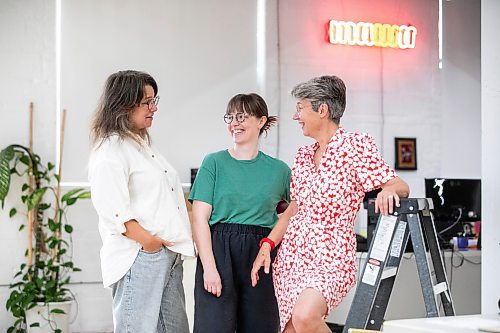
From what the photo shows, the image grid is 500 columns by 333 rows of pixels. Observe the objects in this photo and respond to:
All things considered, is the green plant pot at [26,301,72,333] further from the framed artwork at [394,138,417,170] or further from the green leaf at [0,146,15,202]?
Answer: the framed artwork at [394,138,417,170]

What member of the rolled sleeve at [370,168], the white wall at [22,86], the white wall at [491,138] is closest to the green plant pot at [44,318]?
the white wall at [22,86]

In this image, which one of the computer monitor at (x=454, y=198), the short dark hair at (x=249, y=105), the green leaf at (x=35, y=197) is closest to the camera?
the short dark hair at (x=249, y=105)

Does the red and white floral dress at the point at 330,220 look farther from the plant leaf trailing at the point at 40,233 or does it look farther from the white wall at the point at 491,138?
the plant leaf trailing at the point at 40,233

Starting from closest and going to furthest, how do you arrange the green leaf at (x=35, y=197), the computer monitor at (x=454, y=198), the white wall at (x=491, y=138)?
the white wall at (x=491, y=138), the green leaf at (x=35, y=197), the computer monitor at (x=454, y=198)

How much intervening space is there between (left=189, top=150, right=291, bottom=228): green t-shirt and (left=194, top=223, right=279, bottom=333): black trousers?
43 mm

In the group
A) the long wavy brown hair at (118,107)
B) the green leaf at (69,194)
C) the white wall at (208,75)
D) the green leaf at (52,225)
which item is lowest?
the green leaf at (52,225)

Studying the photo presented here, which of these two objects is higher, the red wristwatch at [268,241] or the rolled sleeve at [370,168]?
the rolled sleeve at [370,168]

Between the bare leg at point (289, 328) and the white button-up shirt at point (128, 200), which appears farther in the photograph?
the bare leg at point (289, 328)

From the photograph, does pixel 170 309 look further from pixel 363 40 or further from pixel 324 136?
pixel 363 40

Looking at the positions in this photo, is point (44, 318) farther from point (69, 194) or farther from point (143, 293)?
point (143, 293)

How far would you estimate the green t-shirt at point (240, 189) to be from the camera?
327 cm

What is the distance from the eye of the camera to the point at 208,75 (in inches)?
267

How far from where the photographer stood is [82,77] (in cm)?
643

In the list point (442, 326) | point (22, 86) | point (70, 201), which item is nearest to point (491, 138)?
point (442, 326)
